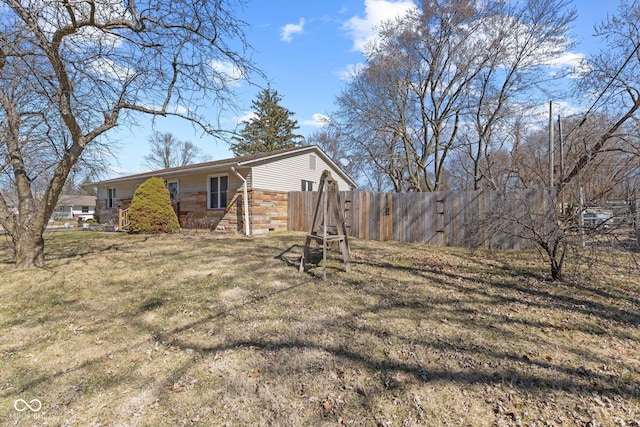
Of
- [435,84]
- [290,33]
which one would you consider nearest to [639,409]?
[290,33]

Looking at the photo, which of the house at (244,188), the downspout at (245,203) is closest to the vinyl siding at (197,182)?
the house at (244,188)

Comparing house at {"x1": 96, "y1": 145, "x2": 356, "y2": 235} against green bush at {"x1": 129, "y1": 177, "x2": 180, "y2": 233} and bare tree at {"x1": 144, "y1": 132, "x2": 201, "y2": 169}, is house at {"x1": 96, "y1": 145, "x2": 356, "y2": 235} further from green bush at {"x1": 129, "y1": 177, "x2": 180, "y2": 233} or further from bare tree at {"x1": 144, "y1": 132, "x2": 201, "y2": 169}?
bare tree at {"x1": 144, "y1": 132, "x2": 201, "y2": 169}

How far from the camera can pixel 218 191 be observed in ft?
41.1

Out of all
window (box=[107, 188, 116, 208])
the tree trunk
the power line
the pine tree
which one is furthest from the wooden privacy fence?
the pine tree

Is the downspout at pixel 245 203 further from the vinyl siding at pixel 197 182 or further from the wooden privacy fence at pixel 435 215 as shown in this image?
the wooden privacy fence at pixel 435 215

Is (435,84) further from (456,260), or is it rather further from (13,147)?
(13,147)

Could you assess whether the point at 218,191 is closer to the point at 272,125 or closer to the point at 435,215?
the point at 435,215

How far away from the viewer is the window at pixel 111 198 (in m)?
18.0

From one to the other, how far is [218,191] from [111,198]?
34.0ft

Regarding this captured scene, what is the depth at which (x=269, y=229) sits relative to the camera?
1207 centimetres

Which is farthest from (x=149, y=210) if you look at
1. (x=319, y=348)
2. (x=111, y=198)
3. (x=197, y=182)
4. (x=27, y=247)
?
(x=319, y=348)

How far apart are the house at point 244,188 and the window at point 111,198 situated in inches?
249

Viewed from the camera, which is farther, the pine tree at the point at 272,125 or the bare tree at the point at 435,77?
the pine tree at the point at 272,125

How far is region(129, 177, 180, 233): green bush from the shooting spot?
1140 cm
